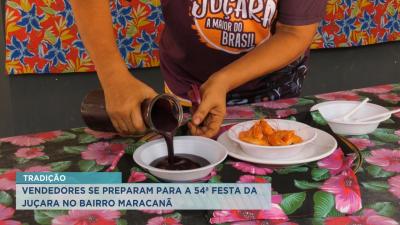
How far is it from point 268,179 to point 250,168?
5cm

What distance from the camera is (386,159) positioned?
1.05m

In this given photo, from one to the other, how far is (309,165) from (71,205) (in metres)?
0.44

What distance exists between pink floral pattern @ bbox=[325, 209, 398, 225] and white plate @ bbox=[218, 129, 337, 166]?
0.14 meters

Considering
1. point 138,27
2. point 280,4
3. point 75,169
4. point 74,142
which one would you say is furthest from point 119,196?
point 138,27

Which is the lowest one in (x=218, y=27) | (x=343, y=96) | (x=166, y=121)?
(x=343, y=96)

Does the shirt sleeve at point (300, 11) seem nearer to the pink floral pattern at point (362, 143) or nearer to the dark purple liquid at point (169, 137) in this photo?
the pink floral pattern at point (362, 143)

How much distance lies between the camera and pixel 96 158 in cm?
108

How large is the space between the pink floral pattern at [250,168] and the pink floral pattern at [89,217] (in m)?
0.24

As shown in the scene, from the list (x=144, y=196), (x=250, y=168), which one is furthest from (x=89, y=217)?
(x=250, y=168)

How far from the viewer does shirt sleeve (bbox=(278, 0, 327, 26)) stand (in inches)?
49.1

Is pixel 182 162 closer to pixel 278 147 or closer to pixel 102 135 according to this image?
pixel 278 147

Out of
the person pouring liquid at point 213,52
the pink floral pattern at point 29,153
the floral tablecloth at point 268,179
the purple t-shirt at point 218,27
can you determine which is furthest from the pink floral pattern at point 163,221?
the purple t-shirt at point 218,27

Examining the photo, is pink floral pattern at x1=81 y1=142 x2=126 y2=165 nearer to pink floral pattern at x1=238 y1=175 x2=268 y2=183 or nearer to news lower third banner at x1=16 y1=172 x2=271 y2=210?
news lower third banner at x1=16 y1=172 x2=271 y2=210

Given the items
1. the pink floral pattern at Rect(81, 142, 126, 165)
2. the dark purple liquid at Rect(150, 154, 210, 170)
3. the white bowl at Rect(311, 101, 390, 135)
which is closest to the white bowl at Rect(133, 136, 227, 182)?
the dark purple liquid at Rect(150, 154, 210, 170)
